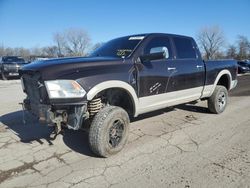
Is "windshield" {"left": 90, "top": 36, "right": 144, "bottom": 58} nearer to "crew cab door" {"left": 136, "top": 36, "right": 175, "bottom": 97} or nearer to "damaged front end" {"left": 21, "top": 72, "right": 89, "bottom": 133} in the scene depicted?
"crew cab door" {"left": 136, "top": 36, "right": 175, "bottom": 97}

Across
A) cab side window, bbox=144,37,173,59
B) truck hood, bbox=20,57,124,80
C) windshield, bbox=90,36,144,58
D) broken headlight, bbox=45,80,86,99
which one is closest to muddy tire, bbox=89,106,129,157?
broken headlight, bbox=45,80,86,99

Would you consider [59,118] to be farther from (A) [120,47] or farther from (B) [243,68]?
(B) [243,68]

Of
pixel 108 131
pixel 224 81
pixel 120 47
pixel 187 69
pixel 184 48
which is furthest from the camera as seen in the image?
pixel 224 81

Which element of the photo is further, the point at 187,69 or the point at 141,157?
the point at 187,69

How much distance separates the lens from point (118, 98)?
4820mm

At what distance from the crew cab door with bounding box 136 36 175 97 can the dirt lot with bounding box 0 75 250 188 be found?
0.94 meters

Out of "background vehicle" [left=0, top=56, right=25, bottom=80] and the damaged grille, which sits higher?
the damaged grille

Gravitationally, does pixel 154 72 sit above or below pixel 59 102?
above

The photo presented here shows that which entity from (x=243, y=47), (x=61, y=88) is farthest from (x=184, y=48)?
(x=243, y=47)

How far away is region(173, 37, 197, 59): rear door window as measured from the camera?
19.1 ft

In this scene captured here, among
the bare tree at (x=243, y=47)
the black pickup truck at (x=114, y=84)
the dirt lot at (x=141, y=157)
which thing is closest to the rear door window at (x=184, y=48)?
the black pickup truck at (x=114, y=84)

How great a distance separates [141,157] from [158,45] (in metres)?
2.31

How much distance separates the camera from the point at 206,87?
6527mm

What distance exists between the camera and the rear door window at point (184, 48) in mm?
5809
